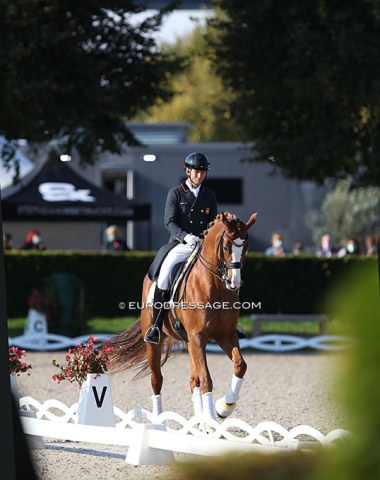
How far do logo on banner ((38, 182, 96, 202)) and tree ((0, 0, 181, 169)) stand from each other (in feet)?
4.05

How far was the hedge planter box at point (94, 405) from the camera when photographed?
7.22 meters

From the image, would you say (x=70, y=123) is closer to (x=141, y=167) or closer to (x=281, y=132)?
(x=281, y=132)

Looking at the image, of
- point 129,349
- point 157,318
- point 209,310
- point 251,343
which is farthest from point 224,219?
point 251,343

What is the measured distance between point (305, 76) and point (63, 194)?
5303 mm

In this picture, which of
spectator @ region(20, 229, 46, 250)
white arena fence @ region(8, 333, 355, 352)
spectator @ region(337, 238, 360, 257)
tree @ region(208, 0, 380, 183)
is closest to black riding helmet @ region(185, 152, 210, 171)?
spectator @ region(337, 238, 360, 257)

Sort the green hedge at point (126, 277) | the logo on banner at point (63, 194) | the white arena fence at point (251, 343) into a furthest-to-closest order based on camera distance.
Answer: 1. the green hedge at point (126, 277)
2. the white arena fence at point (251, 343)
3. the logo on banner at point (63, 194)

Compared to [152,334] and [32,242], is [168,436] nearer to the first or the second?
[152,334]

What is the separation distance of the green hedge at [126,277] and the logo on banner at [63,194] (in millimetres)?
1634

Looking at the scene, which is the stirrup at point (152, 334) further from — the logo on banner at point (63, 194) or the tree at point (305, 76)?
the tree at point (305, 76)

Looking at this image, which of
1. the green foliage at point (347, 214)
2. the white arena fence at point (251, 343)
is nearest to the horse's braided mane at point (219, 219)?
the white arena fence at point (251, 343)

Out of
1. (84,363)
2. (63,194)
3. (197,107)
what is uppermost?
(197,107)

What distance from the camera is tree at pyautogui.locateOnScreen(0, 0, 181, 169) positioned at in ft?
59.3

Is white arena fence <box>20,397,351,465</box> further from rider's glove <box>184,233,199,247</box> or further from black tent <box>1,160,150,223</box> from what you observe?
black tent <box>1,160,150,223</box>

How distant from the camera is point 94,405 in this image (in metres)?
7.25
